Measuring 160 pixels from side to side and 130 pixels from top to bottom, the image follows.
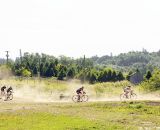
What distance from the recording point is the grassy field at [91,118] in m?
28.5

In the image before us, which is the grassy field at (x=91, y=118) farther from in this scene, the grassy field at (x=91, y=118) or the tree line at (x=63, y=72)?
Answer: the tree line at (x=63, y=72)

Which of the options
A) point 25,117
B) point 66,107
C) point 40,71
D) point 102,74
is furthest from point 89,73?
A: point 25,117

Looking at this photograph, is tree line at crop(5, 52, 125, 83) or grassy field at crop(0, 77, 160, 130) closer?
grassy field at crop(0, 77, 160, 130)

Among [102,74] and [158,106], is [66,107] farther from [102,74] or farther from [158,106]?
[102,74]

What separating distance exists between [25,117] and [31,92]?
3306 centimetres

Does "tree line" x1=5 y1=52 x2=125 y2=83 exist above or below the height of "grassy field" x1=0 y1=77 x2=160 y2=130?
above

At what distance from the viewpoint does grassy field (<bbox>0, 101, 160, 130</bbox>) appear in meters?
28.5

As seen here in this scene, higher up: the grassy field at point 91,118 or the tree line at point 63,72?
the tree line at point 63,72

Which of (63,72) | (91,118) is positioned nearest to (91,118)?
(91,118)

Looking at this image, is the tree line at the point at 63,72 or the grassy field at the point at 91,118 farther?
the tree line at the point at 63,72

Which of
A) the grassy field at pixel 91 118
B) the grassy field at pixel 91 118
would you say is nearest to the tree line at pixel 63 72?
the grassy field at pixel 91 118

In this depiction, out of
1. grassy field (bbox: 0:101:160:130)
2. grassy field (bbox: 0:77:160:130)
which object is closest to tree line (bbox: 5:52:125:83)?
grassy field (bbox: 0:77:160:130)

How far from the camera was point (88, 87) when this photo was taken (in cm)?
6975

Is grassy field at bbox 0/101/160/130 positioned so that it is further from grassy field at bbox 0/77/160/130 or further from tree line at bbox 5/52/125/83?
tree line at bbox 5/52/125/83
